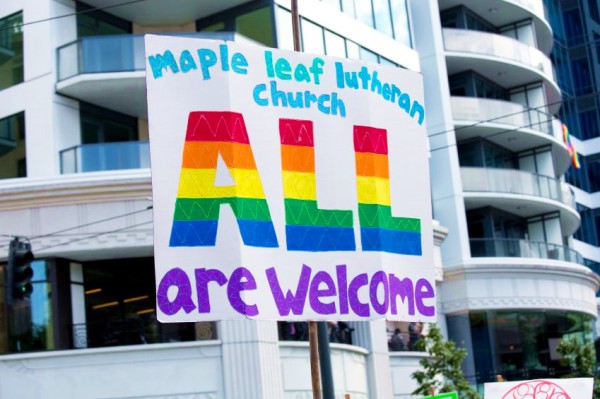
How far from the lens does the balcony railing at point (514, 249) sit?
45469 millimetres

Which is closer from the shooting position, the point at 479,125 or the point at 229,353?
the point at 229,353

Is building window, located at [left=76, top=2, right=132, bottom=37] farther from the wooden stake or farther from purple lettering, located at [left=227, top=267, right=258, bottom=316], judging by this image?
purple lettering, located at [left=227, top=267, right=258, bottom=316]

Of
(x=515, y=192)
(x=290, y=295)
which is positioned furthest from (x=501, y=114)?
(x=290, y=295)

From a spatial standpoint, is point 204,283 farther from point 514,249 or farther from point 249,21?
point 514,249

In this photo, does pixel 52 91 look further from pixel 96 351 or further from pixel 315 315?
Answer: pixel 315 315

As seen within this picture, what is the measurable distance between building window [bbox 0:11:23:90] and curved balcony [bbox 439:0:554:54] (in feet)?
63.2

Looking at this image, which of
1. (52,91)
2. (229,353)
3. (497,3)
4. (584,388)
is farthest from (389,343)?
(584,388)

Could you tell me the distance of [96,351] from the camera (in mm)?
31031

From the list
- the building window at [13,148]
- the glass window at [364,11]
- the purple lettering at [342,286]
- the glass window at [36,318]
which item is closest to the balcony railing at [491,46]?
the glass window at [364,11]

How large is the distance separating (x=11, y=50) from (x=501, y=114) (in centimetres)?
2035

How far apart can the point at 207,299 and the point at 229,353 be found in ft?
66.1

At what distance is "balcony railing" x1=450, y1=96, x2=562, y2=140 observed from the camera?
46438 millimetres

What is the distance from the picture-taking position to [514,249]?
46156mm

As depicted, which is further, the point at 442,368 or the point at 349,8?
the point at 349,8
